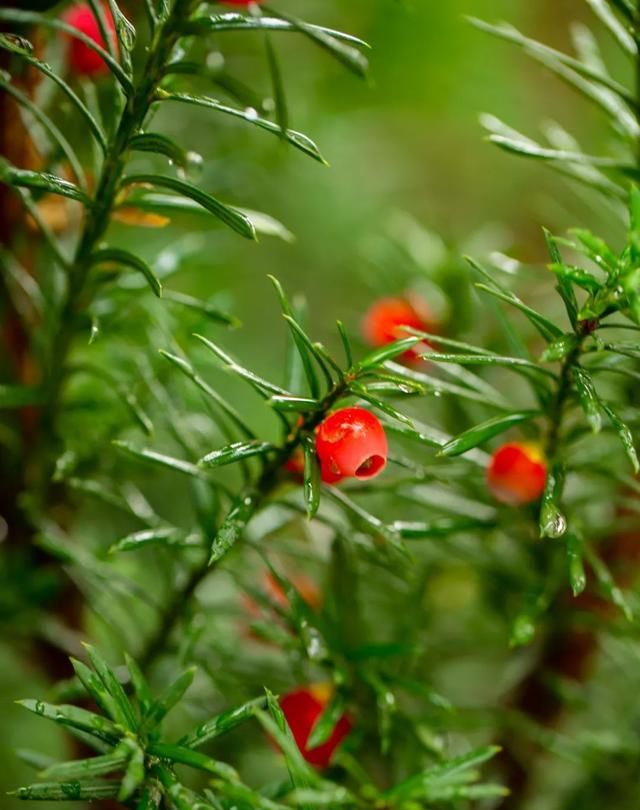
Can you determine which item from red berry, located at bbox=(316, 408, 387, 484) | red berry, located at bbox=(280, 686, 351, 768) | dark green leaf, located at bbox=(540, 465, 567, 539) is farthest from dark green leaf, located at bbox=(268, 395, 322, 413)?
red berry, located at bbox=(280, 686, 351, 768)

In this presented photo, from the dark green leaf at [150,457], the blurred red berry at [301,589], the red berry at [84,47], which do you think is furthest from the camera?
the blurred red berry at [301,589]

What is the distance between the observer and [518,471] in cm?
49

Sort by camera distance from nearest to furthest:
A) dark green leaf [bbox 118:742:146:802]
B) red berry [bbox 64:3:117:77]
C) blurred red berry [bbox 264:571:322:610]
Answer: dark green leaf [bbox 118:742:146:802], red berry [bbox 64:3:117:77], blurred red berry [bbox 264:571:322:610]

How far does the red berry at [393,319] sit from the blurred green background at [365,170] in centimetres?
3

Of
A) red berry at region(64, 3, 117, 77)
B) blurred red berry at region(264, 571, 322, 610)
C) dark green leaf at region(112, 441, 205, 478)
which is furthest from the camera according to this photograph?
blurred red berry at region(264, 571, 322, 610)

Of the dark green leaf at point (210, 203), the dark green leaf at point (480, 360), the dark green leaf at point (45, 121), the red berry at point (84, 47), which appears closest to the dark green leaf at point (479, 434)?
the dark green leaf at point (480, 360)

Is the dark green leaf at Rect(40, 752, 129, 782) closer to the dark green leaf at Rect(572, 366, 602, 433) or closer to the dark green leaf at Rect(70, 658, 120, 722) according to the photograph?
the dark green leaf at Rect(70, 658, 120, 722)

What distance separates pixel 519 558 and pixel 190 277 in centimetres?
59

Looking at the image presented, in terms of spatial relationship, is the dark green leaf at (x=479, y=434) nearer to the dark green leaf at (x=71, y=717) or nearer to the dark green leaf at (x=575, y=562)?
the dark green leaf at (x=575, y=562)

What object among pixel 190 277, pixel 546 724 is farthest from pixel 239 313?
pixel 546 724

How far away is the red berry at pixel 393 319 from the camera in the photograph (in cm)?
65

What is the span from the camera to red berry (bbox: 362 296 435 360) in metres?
0.65

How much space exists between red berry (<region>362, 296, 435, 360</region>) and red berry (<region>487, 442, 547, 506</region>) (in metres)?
0.16

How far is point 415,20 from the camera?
101 cm
